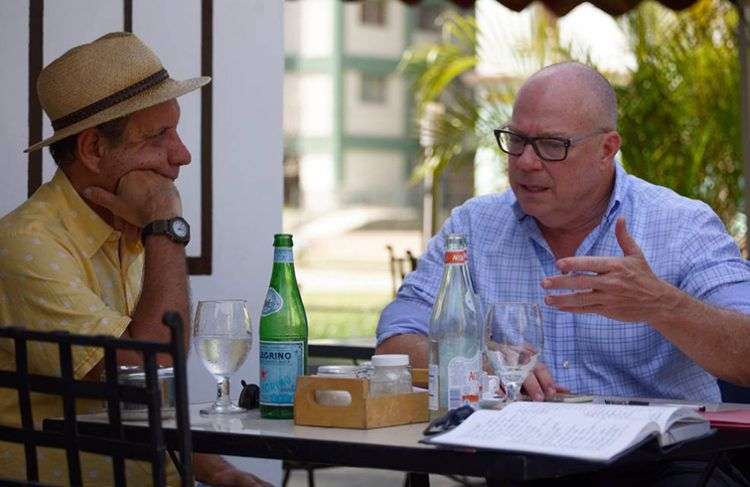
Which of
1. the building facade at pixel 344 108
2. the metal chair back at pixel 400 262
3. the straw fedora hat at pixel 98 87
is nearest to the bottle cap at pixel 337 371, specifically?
the straw fedora hat at pixel 98 87

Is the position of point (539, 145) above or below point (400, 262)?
above

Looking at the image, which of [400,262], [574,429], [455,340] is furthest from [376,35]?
[574,429]

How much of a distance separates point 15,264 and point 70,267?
11 centimetres

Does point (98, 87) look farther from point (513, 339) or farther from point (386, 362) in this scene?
point (513, 339)

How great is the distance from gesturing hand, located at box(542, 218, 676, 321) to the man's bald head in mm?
680

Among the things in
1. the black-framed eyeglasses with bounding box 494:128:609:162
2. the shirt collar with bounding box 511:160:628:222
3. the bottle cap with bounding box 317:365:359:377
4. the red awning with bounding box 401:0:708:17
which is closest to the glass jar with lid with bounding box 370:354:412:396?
the bottle cap with bounding box 317:365:359:377

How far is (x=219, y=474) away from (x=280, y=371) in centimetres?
66

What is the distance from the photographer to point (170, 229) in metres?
2.76

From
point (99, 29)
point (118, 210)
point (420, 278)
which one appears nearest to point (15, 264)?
point (118, 210)

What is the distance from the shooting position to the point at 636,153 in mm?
9727

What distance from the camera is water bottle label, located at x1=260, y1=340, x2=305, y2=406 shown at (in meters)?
2.42

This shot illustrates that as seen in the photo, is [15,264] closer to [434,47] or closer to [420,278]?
[420,278]

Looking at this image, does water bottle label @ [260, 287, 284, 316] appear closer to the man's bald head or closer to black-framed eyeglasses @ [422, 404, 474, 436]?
black-framed eyeglasses @ [422, 404, 474, 436]

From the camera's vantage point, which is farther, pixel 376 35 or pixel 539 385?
pixel 376 35
